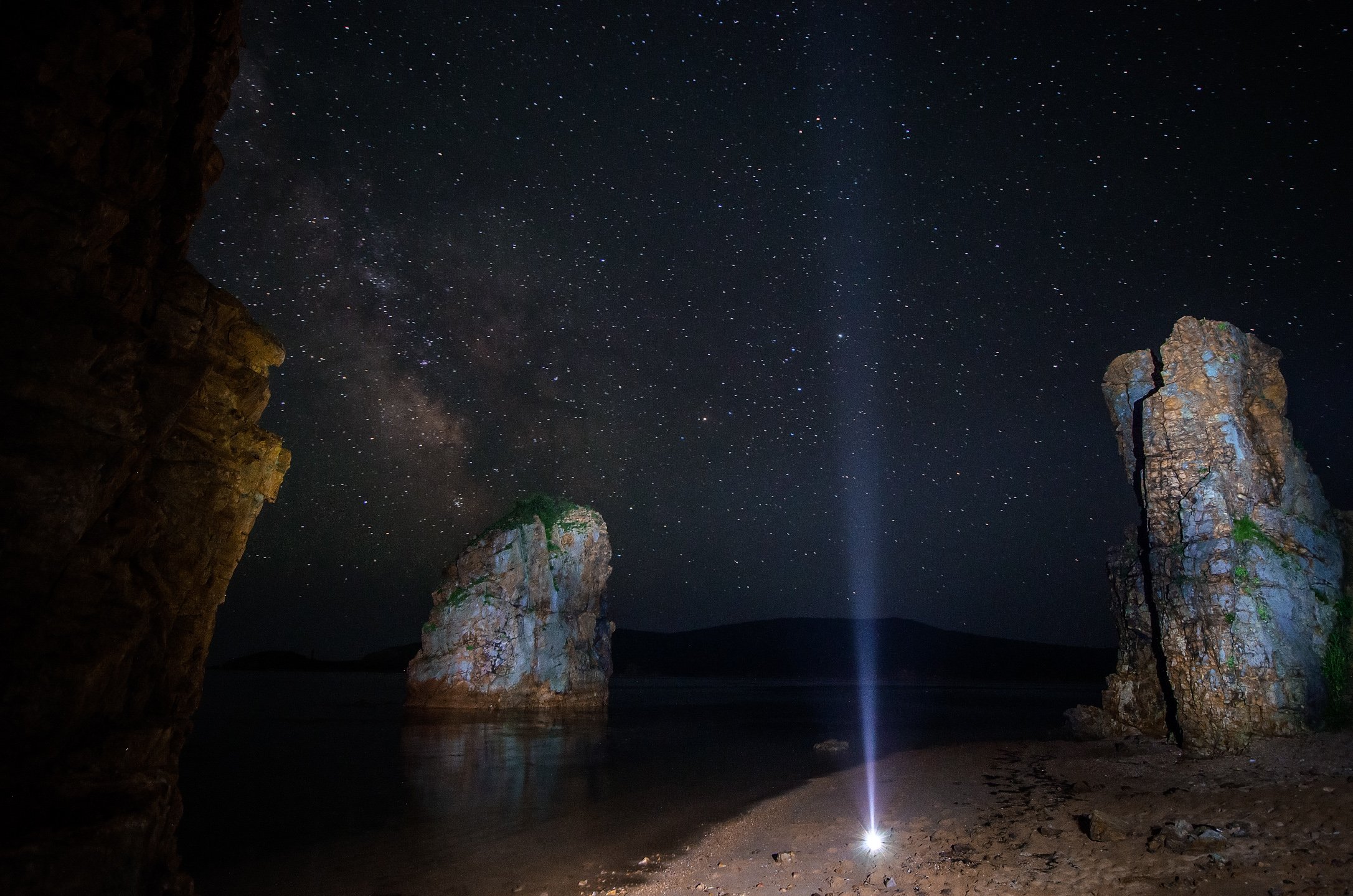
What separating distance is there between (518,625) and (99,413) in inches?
2203

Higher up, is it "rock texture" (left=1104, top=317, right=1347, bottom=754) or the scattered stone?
"rock texture" (left=1104, top=317, right=1347, bottom=754)

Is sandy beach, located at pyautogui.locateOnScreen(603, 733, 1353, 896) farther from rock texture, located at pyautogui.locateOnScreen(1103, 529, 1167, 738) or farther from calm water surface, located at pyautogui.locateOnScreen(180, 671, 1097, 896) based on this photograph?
rock texture, located at pyautogui.locateOnScreen(1103, 529, 1167, 738)

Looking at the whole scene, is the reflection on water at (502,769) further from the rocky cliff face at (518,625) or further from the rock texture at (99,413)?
the rock texture at (99,413)

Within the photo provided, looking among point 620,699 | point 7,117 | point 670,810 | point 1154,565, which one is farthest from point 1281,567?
point 620,699

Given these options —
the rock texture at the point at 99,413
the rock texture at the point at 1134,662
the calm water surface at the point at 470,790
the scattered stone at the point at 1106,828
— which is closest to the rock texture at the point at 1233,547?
the rock texture at the point at 1134,662

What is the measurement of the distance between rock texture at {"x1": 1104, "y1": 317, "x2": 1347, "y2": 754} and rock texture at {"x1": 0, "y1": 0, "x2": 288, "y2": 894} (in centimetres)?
2726

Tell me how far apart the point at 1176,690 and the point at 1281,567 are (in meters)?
5.33

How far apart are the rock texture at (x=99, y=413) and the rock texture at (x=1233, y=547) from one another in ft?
89.4

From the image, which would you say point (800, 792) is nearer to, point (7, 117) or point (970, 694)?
point (7, 117)

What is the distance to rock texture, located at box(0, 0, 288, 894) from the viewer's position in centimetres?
578

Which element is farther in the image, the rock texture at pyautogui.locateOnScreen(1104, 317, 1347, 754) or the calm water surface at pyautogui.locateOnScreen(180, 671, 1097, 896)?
the rock texture at pyautogui.locateOnScreen(1104, 317, 1347, 754)

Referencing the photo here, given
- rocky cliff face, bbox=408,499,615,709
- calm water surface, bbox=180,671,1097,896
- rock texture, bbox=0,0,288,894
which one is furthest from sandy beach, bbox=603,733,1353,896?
rocky cliff face, bbox=408,499,615,709

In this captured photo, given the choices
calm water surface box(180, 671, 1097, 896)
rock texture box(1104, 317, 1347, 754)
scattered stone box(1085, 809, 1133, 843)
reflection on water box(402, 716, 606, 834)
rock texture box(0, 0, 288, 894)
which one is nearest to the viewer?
rock texture box(0, 0, 288, 894)

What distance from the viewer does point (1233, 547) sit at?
69.2 feet
